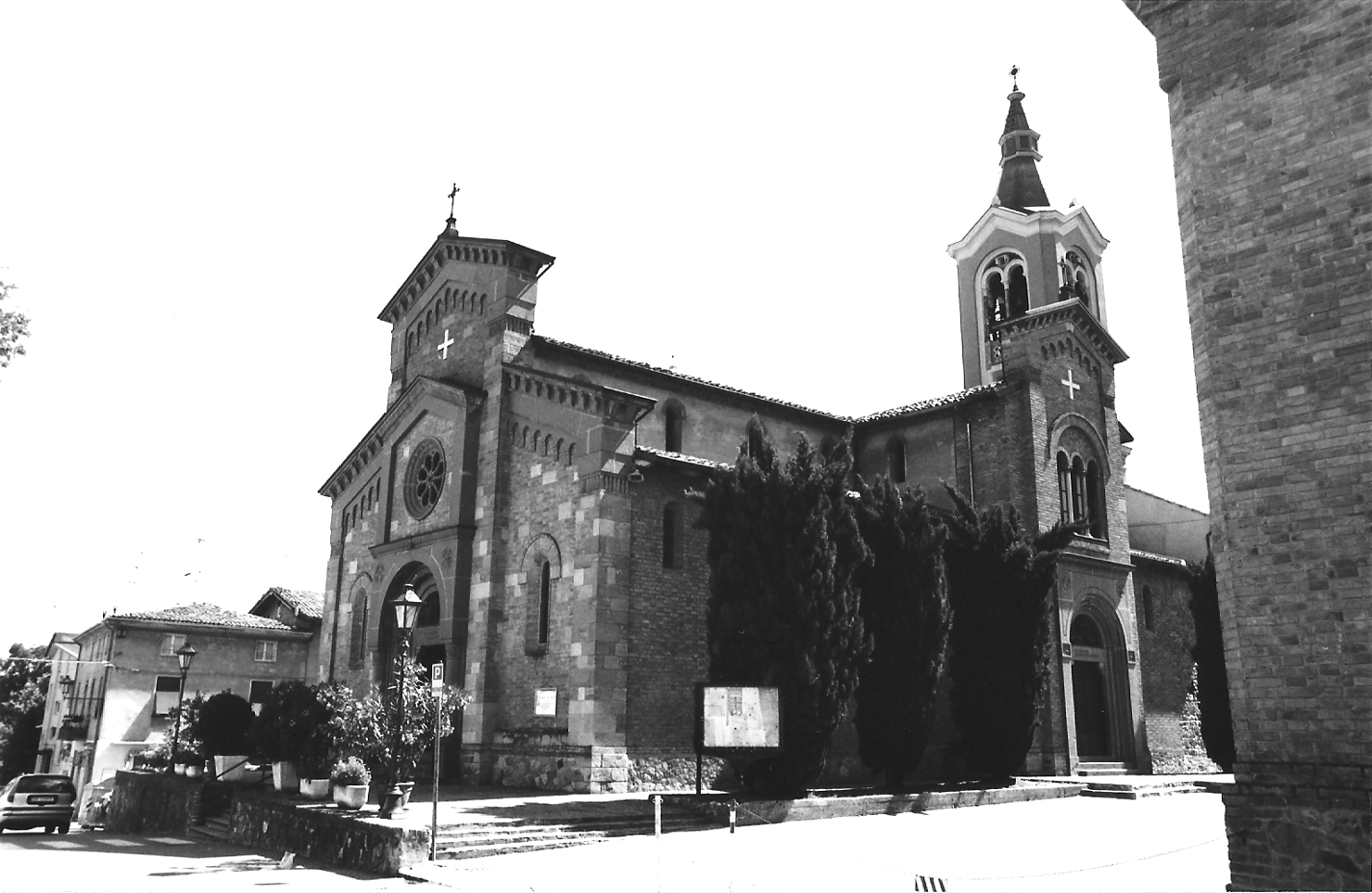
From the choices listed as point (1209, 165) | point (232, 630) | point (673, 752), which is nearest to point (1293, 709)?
point (1209, 165)

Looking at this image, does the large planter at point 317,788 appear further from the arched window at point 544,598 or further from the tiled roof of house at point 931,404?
the tiled roof of house at point 931,404

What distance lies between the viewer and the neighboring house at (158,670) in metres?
38.0

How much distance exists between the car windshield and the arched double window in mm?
27326

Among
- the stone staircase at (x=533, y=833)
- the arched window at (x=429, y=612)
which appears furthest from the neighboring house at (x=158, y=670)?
the stone staircase at (x=533, y=833)

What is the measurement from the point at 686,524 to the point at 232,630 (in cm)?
2405

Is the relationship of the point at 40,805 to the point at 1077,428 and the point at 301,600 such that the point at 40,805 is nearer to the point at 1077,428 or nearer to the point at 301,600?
the point at 301,600

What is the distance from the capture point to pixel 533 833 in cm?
1616

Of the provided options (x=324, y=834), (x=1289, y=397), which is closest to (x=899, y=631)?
(x=324, y=834)

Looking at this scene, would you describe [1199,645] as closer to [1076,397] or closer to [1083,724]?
[1083,724]

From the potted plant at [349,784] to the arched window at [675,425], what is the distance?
12709 mm

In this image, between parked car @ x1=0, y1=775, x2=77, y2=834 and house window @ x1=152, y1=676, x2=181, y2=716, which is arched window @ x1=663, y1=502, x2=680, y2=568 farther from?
house window @ x1=152, y1=676, x2=181, y2=716

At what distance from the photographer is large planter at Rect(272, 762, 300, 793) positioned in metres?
20.2

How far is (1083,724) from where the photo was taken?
95.0 ft

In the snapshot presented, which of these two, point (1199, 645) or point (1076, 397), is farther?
point (1076, 397)
